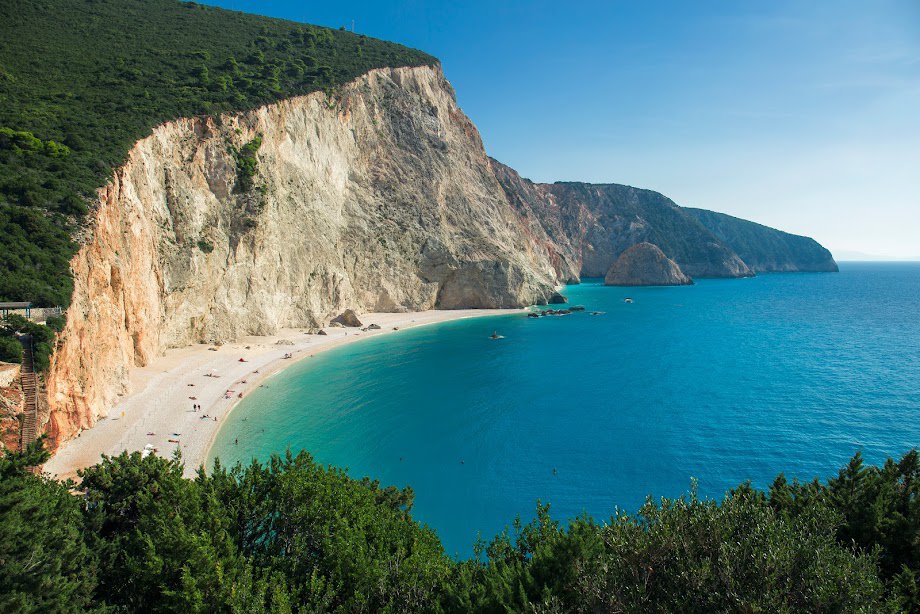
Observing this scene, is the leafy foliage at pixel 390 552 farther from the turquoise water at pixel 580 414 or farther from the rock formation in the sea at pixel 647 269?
the rock formation in the sea at pixel 647 269

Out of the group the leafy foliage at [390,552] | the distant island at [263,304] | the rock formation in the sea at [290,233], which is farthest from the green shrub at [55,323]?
the leafy foliage at [390,552]

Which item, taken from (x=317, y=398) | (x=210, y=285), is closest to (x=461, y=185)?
(x=210, y=285)

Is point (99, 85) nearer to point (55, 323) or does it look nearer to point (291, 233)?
point (291, 233)

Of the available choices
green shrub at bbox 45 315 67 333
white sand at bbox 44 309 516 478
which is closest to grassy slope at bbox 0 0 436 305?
green shrub at bbox 45 315 67 333

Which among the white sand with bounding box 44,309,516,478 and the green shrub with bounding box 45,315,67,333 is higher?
the green shrub with bounding box 45,315,67,333

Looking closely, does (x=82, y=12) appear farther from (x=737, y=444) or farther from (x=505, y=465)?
(x=737, y=444)

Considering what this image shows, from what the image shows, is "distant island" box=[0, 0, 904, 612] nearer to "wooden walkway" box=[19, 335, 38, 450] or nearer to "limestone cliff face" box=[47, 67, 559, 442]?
"wooden walkway" box=[19, 335, 38, 450]

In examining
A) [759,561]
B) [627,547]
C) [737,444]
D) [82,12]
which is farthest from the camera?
[82,12]
